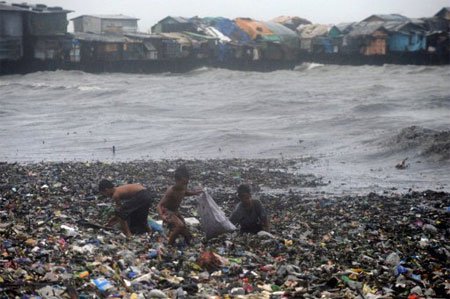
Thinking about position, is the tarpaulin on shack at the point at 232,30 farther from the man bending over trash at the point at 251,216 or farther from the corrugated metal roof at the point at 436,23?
the man bending over trash at the point at 251,216

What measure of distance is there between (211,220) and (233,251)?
1.71 feet

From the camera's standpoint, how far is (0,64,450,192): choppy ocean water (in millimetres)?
17297

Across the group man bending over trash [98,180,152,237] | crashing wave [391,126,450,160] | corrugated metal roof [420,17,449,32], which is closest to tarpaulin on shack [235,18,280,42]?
corrugated metal roof [420,17,449,32]

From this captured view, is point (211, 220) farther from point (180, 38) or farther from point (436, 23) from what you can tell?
point (436, 23)

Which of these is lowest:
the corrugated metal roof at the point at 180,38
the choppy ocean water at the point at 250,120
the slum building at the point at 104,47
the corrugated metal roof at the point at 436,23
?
the choppy ocean water at the point at 250,120

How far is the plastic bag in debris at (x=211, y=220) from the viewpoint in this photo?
314 inches

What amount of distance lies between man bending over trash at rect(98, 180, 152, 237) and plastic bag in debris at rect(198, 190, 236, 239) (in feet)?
2.62

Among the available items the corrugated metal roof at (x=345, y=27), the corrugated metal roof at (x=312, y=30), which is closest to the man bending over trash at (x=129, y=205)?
the corrugated metal roof at (x=345, y=27)

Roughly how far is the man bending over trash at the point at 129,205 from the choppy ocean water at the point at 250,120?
20.4 ft

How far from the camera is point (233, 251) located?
25.3 ft

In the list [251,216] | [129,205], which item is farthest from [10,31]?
[251,216]

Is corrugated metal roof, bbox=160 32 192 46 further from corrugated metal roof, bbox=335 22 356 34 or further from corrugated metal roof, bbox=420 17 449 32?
corrugated metal roof, bbox=420 17 449 32

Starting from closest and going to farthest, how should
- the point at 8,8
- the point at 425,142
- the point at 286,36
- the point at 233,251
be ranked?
1. the point at 233,251
2. the point at 425,142
3. the point at 8,8
4. the point at 286,36

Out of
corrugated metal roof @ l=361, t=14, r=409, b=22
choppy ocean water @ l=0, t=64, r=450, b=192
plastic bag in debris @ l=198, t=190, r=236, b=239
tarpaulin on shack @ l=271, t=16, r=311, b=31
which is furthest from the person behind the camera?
tarpaulin on shack @ l=271, t=16, r=311, b=31
